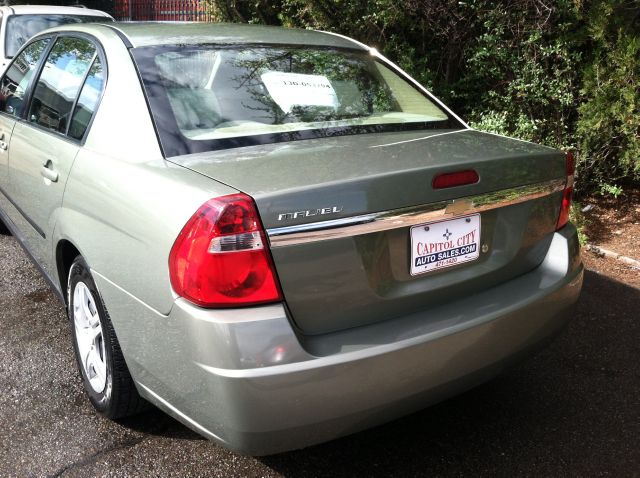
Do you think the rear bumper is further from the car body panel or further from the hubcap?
the car body panel

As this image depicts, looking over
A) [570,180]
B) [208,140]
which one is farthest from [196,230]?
[570,180]

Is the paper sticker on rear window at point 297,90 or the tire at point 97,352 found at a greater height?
the paper sticker on rear window at point 297,90

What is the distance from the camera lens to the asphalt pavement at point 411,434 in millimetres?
2471

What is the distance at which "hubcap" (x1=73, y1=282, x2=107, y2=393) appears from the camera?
8.78 feet

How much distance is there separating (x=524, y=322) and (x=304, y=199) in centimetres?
99

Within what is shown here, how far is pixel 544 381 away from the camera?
310cm

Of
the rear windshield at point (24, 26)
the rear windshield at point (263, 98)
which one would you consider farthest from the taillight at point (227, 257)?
the rear windshield at point (24, 26)

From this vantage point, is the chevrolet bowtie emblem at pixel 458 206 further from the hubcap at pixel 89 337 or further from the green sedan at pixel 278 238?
the hubcap at pixel 89 337

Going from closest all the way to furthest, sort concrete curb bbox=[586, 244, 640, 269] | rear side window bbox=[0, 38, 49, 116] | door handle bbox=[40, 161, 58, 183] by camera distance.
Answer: door handle bbox=[40, 161, 58, 183] → rear side window bbox=[0, 38, 49, 116] → concrete curb bbox=[586, 244, 640, 269]

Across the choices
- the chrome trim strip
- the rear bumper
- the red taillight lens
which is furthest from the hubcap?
the red taillight lens

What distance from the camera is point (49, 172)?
2900mm

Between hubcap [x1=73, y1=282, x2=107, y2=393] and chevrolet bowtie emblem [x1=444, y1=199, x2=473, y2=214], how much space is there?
1440 millimetres

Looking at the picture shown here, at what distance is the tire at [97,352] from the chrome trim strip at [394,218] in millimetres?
941

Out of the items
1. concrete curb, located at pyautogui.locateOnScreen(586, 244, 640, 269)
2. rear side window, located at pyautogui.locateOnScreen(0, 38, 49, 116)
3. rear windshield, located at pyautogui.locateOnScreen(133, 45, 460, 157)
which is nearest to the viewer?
rear windshield, located at pyautogui.locateOnScreen(133, 45, 460, 157)
